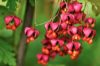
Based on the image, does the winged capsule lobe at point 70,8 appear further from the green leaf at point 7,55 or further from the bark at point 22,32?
the green leaf at point 7,55

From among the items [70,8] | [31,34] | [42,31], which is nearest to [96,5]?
[70,8]

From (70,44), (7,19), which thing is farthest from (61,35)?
(7,19)

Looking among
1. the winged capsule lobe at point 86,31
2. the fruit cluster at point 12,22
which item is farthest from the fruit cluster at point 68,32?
the fruit cluster at point 12,22

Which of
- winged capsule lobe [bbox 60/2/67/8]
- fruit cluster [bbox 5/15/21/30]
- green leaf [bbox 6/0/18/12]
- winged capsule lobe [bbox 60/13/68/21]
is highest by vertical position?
winged capsule lobe [bbox 60/2/67/8]

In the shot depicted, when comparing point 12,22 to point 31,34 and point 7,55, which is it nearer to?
point 31,34

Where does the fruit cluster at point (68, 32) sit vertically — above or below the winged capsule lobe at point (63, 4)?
below

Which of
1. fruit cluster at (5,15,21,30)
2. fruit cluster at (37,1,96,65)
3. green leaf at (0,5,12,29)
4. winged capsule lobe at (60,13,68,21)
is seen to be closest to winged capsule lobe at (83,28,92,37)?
fruit cluster at (37,1,96,65)

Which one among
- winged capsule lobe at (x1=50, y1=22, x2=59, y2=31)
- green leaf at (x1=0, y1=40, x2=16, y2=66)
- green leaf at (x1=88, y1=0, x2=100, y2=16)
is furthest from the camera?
green leaf at (x1=0, y1=40, x2=16, y2=66)

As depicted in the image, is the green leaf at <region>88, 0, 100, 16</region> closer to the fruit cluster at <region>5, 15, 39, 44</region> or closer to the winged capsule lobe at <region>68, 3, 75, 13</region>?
the winged capsule lobe at <region>68, 3, 75, 13</region>

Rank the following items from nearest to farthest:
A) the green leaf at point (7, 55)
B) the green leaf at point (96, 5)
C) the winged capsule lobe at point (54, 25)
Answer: the winged capsule lobe at point (54, 25), the green leaf at point (96, 5), the green leaf at point (7, 55)
